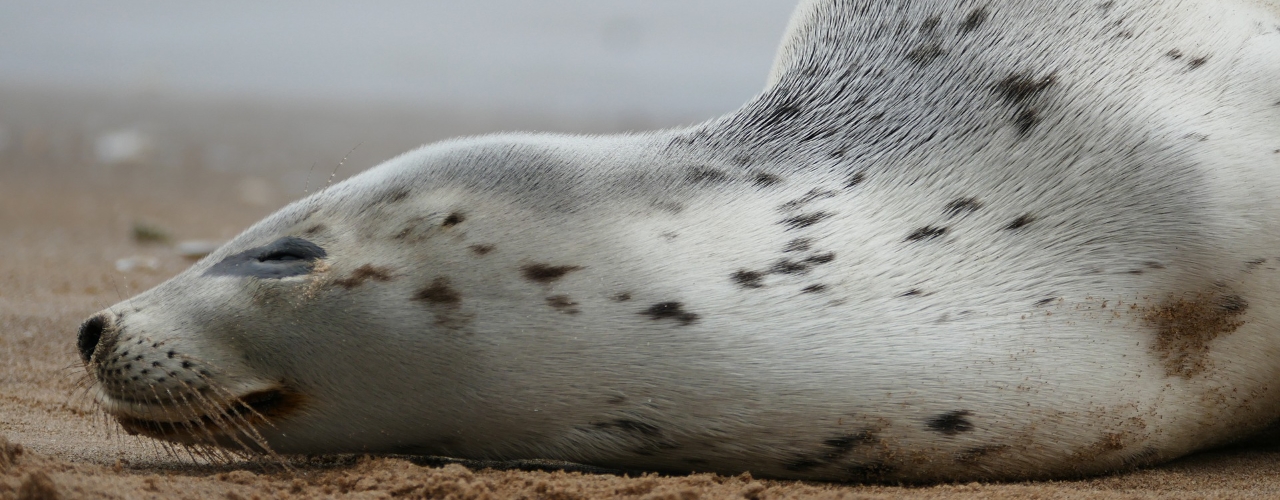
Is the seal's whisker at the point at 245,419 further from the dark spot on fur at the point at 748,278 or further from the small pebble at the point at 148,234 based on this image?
the small pebble at the point at 148,234

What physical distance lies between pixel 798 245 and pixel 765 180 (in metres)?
0.25

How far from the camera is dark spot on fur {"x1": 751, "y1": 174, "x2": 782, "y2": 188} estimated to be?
3076mm

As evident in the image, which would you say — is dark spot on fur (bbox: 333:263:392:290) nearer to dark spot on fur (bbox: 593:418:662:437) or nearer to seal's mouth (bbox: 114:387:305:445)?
seal's mouth (bbox: 114:387:305:445)

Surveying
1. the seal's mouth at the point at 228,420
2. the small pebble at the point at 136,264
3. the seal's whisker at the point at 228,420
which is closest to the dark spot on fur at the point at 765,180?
the seal's mouth at the point at 228,420

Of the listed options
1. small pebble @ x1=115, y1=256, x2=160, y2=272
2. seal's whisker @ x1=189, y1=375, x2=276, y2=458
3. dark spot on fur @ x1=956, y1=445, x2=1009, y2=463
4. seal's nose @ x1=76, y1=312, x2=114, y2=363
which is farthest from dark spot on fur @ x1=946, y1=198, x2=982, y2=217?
small pebble @ x1=115, y1=256, x2=160, y2=272

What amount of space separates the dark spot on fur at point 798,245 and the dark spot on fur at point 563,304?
19.6 inches

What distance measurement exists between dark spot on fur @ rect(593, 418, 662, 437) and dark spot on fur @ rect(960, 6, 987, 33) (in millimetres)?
1366

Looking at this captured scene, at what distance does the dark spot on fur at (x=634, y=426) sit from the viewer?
2760 millimetres

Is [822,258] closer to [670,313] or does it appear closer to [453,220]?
[670,313]

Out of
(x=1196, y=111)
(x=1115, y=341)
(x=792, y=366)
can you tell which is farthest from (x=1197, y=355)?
(x=792, y=366)

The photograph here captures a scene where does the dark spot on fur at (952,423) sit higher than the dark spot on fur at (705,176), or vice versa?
the dark spot on fur at (705,176)

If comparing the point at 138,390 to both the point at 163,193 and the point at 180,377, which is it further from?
the point at 163,193

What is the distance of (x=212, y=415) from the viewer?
9.37 ft

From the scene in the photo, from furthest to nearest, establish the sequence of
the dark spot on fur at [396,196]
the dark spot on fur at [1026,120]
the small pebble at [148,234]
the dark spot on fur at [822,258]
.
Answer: the small pebble at [148,234], the dark spot on fur at [1026,120], the dark spot on fur at [396,196], the dark spot on fur at [822,258]
